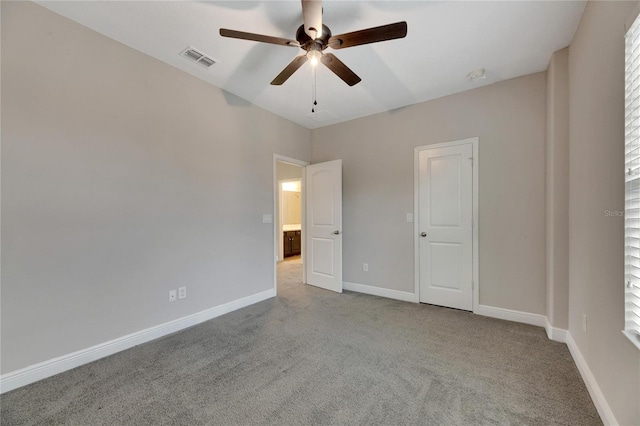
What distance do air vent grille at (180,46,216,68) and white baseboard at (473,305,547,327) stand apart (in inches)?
159

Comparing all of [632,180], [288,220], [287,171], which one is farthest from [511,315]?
[288,220]

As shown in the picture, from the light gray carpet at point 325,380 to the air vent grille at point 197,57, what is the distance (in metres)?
2.76

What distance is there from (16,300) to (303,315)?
2393mm

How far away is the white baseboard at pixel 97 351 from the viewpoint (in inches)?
70.1

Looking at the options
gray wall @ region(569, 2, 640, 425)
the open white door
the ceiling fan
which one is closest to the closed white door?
gray wall @ region(569, 2, 640, 425)

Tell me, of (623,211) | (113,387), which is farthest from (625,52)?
(113,387)

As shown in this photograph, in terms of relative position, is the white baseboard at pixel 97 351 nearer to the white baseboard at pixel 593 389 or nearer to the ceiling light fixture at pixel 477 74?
the white baseboard at pixel 593 389

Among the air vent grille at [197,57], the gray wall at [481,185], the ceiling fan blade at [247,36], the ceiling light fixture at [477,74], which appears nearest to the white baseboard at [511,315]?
the gray wall at [481,185]

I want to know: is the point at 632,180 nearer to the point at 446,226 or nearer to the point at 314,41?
the point at 314,41

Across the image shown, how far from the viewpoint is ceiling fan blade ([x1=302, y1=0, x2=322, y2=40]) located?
1.54 meters

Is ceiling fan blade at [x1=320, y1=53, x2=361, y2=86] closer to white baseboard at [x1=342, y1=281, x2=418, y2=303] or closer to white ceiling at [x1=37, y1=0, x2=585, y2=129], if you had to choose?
white ceiling at [x1=37, y1=0, x2=585, y2=129]

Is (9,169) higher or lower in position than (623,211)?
higher

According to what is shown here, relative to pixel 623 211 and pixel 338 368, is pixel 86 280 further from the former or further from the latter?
pixel 623 211

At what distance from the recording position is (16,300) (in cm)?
179
